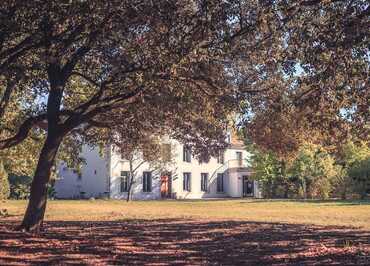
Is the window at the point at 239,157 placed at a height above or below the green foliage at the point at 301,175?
above

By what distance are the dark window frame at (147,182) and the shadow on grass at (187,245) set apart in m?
37.1

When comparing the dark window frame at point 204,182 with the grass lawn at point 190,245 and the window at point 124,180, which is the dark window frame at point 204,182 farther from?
the grass lawn at point 190,245

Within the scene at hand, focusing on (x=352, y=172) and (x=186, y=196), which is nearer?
(x=352, y=172)

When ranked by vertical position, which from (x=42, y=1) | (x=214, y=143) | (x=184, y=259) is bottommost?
(x=184, y=259)

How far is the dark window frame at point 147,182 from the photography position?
2253 inches

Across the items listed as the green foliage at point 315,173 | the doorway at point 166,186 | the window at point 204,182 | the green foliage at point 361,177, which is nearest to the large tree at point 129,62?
the green foliage at point 361,177

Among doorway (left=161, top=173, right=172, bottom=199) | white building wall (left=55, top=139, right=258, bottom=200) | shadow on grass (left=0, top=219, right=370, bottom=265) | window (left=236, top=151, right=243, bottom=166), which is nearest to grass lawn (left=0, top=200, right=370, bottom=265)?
shadow on grass (left=0, top=219, right=370, bottom=265)

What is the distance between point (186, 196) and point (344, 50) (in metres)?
50.2

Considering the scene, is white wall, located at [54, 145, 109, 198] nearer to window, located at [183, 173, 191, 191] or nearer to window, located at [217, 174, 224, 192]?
window, located at [183, 173, 191, 191]

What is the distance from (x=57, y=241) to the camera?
14.8 metres

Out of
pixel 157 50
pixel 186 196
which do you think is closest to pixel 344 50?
pixel 157 50

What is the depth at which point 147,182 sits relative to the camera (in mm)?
57469

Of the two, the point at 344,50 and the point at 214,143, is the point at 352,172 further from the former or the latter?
the point at 344,50

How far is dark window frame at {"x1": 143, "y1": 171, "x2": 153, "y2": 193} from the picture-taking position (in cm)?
5722
